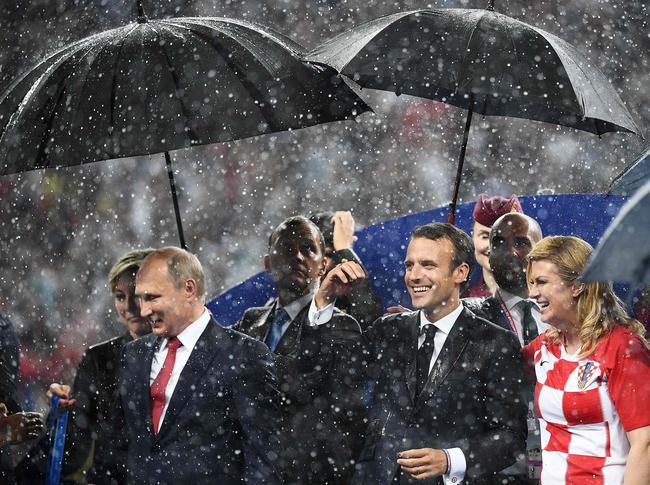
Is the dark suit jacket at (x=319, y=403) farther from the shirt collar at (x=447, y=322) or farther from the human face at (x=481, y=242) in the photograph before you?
the human face at (x=481, y=242)

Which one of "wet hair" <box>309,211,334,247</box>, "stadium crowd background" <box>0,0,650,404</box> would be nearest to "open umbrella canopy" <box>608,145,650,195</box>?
"wet hair" <box>309,211,334,247</box>

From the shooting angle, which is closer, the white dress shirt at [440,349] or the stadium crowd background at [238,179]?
the white dress shirt at [440,349]

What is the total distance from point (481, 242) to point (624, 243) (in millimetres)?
3193

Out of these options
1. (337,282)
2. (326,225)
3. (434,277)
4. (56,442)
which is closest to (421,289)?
(434,277)

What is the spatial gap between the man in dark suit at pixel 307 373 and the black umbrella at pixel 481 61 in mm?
838

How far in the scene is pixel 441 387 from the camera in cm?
434

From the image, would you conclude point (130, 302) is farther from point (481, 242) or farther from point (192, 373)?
point (481, 242)

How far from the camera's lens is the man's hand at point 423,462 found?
4094mm

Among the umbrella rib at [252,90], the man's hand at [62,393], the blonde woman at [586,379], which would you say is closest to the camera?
the blonde woman at [586,379]

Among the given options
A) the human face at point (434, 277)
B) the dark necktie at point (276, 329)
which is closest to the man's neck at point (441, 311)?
the human face at point (434, 277)

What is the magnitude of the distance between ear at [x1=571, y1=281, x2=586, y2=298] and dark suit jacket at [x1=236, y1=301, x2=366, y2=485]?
1168 mm

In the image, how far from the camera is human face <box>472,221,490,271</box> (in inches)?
227

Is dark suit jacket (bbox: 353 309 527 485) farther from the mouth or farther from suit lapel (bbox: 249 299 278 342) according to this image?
suit lapel (bbox: 249 299 278 342)

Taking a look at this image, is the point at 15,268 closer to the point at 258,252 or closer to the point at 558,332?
the point at 258,252
